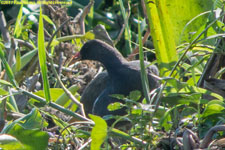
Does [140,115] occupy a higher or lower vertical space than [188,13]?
lower

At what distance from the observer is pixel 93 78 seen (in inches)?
110

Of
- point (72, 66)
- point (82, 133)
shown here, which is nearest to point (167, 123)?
point (82, 133)

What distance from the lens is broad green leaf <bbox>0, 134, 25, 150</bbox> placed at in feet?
3.32

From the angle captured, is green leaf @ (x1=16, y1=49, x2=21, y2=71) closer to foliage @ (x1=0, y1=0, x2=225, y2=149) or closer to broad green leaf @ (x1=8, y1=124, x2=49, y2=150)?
foliage @ (x1=0, y1=0, x2=225, y2=149)

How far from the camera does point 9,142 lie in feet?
3.34

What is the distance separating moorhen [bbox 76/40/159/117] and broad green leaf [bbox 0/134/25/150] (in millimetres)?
1361

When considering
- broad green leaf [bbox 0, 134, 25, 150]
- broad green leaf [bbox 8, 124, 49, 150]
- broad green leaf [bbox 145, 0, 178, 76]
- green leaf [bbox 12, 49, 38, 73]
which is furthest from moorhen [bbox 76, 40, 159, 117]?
broad green leaf [bbox 0, 134, 25, 150]

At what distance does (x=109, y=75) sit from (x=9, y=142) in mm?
1694

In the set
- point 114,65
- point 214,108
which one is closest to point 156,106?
point 214,108

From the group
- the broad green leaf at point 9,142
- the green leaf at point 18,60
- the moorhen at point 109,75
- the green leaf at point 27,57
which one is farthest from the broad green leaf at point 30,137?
the moorhen at point 109,75

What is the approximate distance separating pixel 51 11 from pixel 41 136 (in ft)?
5.37

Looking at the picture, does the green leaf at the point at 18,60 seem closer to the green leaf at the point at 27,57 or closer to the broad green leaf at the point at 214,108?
the green leaf at the point at 27,57

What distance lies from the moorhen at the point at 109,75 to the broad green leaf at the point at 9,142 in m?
1.36

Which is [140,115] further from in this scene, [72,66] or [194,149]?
[72,66]
